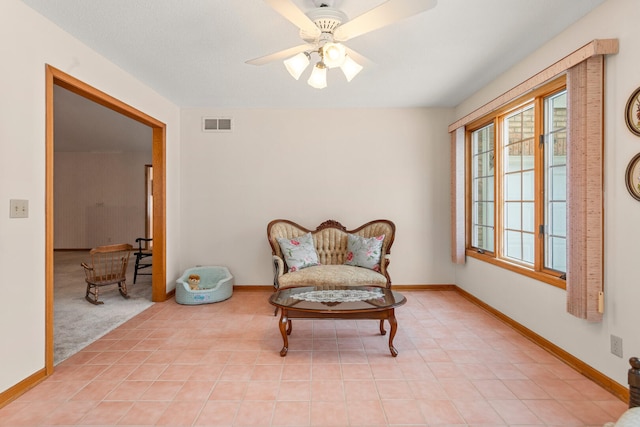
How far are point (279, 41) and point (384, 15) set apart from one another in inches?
48.9

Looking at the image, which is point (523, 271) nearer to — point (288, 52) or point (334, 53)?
point (334, 53)

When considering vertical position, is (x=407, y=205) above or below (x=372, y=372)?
above

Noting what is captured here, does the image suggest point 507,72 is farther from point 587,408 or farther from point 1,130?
point 1,130

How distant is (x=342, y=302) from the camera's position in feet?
9.13

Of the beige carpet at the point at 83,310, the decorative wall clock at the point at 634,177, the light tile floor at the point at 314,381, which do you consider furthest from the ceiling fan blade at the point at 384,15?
the beige carpet at the point at 83,310

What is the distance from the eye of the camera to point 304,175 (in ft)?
15.5

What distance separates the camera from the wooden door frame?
241 cm

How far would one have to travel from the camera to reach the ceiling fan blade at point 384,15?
164 cm

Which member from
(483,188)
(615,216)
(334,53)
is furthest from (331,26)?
(483,188)

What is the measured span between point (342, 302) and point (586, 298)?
5.60ft

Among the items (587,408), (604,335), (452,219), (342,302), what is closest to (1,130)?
(342,302)

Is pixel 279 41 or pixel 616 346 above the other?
pixel 279 41

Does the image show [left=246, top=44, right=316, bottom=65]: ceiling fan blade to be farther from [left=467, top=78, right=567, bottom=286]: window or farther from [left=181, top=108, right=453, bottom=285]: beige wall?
[left=181, top=108, right=453, bottom=285]: beige wall

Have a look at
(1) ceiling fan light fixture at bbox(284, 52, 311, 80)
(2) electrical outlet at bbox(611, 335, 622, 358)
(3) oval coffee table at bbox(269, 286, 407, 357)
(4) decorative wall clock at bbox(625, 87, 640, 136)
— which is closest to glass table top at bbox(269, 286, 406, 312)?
(3) oval coffee table at bbox(269, 286, 407, 357)
